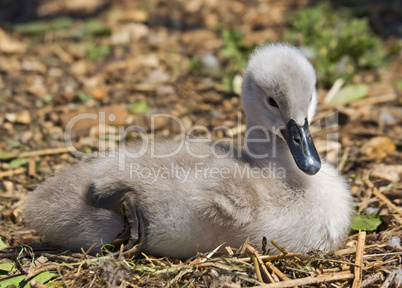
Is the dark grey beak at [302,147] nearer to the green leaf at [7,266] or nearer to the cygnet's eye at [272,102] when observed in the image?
the cygnet's eye at [272,102]

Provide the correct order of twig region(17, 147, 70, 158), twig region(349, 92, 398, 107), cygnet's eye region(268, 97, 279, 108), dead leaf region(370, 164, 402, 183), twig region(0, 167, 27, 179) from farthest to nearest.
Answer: twig region(349, 92, 398, 107), twig region(17, 147, 70, 158), twig region(0, 167, 27, 179), dead leaf region(370, 164, 402, 183), cygnet's eye region(268, 97, 279, 108)

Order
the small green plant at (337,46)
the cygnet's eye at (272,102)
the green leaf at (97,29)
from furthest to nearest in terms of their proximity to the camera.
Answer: the green leaf at (97,29)
the small green plant at (337,46)
the cygnet's eye at (272,102)

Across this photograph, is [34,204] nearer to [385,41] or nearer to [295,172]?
[295,172]

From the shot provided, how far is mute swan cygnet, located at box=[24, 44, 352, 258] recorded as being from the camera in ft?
7.93

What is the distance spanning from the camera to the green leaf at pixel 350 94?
433cm

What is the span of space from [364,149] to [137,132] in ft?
5.66

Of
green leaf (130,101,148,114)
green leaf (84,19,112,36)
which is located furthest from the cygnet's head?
green leaf (84,19,112,36)

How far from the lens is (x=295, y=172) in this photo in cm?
260

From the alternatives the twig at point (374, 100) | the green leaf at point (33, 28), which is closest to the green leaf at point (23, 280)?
the twig at point (374, 100)

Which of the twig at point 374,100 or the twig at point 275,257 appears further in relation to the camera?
the twig at point 374,100

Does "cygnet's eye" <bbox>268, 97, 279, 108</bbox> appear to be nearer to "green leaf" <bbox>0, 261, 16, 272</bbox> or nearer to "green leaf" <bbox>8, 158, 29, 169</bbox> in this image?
"green leaf" <bbox>0, 261, 16, 272</bbox>

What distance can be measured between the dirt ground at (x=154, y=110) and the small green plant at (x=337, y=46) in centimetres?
15

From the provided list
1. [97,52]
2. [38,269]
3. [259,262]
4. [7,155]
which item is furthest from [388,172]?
[97,52]

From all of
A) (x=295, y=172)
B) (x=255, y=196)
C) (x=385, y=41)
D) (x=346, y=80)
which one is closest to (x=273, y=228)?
(x=255, y=196)
